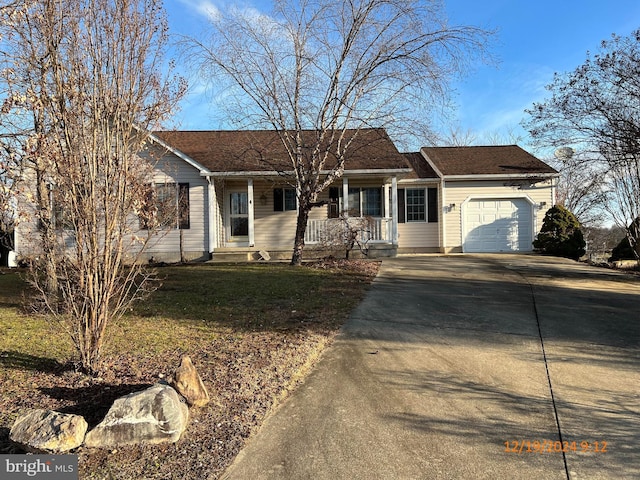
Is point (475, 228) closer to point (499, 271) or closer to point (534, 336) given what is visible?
point (499, 271)

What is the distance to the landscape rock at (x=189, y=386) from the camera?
3723 millimetres

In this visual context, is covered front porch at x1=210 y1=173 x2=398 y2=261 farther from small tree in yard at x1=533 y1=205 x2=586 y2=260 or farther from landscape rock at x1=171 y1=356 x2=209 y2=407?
landscape rock at x1=171 y1=356 x2=209 y2=407

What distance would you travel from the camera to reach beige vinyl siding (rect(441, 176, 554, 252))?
16734mm

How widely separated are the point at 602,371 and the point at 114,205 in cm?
538

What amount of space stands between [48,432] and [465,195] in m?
16.1

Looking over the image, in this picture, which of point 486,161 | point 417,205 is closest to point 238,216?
point 417,205

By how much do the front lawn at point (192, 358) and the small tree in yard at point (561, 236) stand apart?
987cm

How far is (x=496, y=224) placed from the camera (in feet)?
55.4

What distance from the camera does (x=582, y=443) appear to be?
3.28 m

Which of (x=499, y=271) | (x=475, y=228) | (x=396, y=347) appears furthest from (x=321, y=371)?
(x=475, y=228)

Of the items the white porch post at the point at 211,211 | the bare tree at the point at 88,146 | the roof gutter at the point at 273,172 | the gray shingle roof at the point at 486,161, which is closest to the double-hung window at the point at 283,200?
the roof gutter at the point at 273,172

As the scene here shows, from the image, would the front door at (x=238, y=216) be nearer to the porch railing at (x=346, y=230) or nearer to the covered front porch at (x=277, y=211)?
the covered front porch at (x=277, y=211)

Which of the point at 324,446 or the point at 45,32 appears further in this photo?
the point at 45,32
